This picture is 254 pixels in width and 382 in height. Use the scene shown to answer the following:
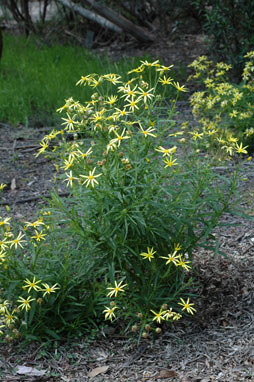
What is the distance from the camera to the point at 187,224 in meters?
2.60

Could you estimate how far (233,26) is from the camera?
622 centimetres

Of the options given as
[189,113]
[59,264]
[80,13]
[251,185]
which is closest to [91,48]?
[80,13]

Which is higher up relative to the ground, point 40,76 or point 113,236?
point 40,76

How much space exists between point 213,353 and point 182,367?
0.57ft

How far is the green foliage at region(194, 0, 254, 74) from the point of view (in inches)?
237

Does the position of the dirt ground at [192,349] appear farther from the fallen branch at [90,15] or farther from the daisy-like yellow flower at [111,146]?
the fallen branch at [90,15]

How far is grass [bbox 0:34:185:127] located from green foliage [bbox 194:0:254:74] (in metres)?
1.22

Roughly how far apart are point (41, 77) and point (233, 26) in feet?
8.04

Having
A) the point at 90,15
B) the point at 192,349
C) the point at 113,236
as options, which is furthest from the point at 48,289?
the point at 90,15

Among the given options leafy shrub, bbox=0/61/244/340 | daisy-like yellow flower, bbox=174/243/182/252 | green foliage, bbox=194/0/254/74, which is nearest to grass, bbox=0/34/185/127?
green foliage, bbox=194/0/254/74

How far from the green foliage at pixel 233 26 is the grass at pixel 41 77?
122cm

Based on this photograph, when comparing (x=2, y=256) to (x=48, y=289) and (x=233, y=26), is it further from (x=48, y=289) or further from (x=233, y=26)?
(x=233, y=26)

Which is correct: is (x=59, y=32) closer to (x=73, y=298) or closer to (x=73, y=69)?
(x=73, y=69)

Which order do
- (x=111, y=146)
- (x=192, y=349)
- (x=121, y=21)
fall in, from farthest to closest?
1. (x=121, y=21)
2. (x=192, y=349)
3. (x=111, y=146)
